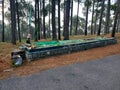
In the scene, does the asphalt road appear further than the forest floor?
No

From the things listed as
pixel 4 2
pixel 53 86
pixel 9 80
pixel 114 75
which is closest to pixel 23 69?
pixel 9 80

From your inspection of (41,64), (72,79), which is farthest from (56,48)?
(72,79)

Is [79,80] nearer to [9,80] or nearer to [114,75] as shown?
[114,75]

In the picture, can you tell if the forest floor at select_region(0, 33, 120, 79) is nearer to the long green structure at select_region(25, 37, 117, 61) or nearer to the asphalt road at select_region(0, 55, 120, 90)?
the long green structure at select_region(25, 37, 117, 61)

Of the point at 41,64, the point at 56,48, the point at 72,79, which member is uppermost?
the point at 56,48

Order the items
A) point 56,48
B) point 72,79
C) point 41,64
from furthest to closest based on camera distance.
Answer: point 56,48 < point 41,64 < point 72,79

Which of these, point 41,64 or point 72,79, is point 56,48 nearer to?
point 41,64

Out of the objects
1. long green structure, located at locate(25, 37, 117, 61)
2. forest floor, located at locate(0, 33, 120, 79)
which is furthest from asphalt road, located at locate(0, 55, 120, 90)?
long green structure, located at locate(25, 37, 117, 61)

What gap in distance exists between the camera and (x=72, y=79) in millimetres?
6305

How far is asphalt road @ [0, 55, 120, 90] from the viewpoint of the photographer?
5.64 metres

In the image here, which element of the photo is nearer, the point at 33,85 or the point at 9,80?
the point at 33,85

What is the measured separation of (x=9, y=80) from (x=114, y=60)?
19.6ft

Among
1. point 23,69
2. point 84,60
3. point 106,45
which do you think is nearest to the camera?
point 23,69

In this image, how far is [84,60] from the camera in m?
9.01
